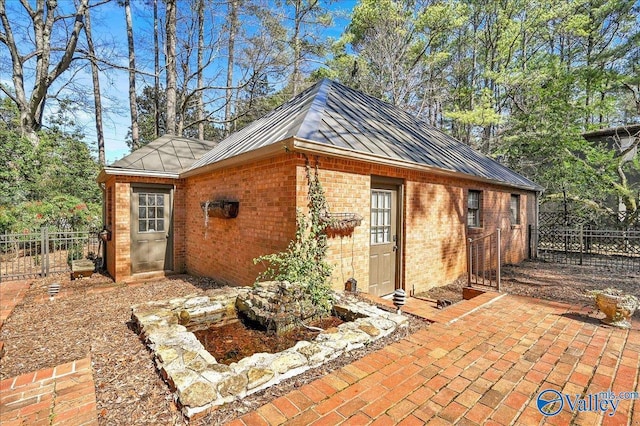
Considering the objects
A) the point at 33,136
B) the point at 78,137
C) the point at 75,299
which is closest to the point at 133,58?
the point at 78,137

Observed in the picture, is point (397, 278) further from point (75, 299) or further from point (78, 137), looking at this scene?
point (78, 137)

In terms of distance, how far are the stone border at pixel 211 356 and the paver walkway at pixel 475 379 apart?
0.76 ft

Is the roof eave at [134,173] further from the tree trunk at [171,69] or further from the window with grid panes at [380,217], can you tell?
the tree trunk at [171,69]

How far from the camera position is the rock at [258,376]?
7.62 feet

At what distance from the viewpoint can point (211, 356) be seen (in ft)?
8.71

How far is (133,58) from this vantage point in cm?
1638

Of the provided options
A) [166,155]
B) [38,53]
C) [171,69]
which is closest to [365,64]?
[171,69]

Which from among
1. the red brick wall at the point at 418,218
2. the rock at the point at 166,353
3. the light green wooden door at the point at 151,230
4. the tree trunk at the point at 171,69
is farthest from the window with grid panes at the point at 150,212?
the tree trunk at the point at 171,69

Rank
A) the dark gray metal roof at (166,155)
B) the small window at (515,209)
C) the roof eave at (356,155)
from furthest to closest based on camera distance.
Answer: the small window at (515,209) → the dark gray metal roof at (166,155) → the roof eave at (356,155)

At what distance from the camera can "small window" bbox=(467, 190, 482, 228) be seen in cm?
794

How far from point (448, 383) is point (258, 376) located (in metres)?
1.60

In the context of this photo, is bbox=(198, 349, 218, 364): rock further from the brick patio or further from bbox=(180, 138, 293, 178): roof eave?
bbox=(180, 138, 293, 178): roof eave

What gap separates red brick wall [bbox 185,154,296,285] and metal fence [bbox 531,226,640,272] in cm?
1012

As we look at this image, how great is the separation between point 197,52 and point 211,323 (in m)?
15.7
